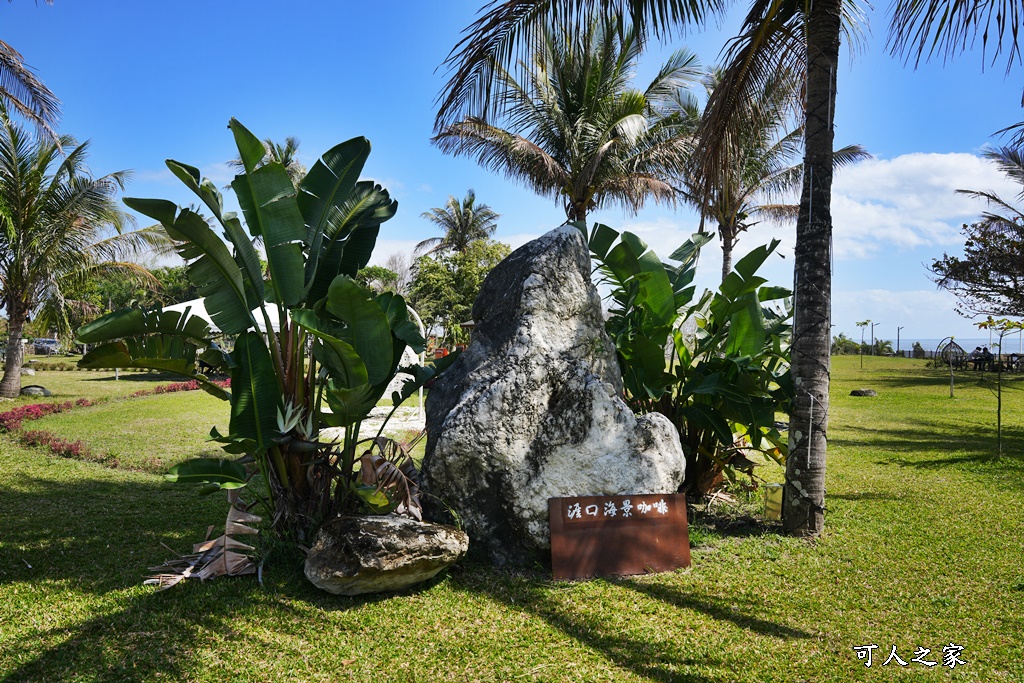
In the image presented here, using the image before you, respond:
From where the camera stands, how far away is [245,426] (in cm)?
447

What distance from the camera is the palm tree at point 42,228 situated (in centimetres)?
1461

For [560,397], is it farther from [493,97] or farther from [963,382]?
[963,382]

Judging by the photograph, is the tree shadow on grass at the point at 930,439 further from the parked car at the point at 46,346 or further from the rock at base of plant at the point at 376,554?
the parked car at the point at 46,346

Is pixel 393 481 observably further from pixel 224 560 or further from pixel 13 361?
pixel 13 361

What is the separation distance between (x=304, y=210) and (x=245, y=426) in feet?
5.14

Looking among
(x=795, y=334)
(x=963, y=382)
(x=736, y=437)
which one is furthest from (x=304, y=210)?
(x=963, y=382)

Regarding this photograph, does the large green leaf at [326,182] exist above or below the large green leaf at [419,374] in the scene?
above

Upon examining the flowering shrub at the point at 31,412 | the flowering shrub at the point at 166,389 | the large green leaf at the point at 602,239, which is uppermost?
the large green leaf at the point at 602,239

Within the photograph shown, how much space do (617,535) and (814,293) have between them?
2.55m

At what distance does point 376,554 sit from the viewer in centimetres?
411

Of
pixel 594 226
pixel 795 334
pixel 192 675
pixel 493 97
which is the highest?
pixel 493 97

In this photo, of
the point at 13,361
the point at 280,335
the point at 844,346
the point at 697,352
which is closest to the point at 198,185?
the point at 280,335

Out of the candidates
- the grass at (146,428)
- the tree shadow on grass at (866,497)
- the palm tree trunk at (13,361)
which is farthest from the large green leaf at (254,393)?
the palm tree trunk at (13,361)

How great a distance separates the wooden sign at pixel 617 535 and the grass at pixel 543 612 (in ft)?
0.53
